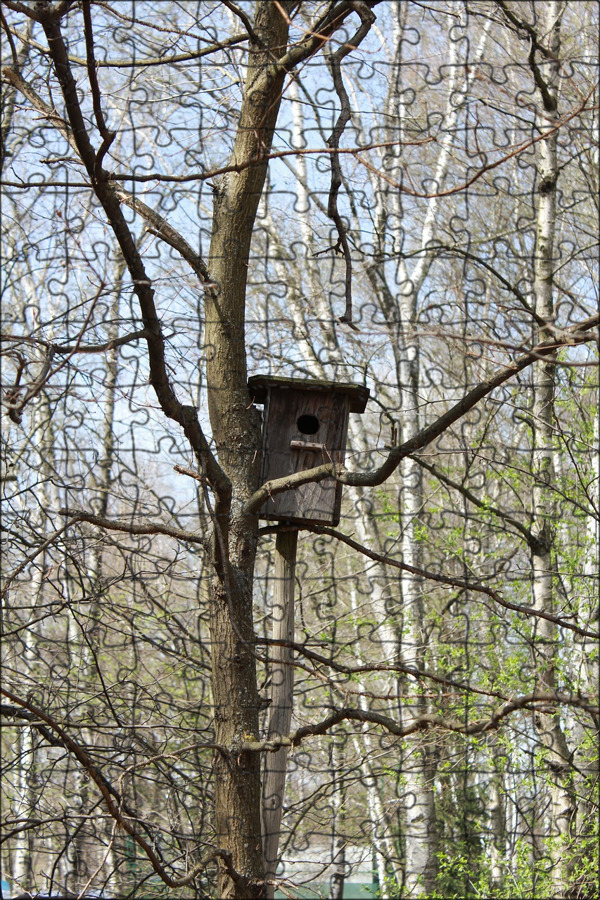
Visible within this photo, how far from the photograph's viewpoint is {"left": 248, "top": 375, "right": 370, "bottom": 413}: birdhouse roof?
132 inches

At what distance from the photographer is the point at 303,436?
3.43 metres

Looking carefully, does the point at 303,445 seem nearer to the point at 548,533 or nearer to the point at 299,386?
the point at 299,386

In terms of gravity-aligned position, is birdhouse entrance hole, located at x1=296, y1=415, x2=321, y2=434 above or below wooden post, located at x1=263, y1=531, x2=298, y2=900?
above

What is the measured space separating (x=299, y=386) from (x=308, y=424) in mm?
151

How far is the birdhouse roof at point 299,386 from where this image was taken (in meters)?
3.35

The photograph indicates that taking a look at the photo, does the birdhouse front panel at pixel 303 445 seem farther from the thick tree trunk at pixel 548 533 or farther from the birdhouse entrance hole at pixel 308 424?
the thick tree trunk at pixel 548 533

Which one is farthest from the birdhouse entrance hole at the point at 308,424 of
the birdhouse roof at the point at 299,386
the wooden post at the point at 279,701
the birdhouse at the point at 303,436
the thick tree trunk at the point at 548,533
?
the thick tree trunk at the point at 548,533

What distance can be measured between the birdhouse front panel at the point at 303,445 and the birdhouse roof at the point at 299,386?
0.07 ft

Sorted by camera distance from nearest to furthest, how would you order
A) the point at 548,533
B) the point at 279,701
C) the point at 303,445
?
the point at 279,701, the point at 303,445, the point at 548,533

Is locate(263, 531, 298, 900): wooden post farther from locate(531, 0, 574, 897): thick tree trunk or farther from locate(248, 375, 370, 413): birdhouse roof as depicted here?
locate(531, 0, 574, 897): thick tree trunk

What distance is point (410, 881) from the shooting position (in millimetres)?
6355

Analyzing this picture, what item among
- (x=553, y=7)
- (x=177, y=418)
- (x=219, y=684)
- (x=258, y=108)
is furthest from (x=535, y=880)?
(x=553, y=7)
